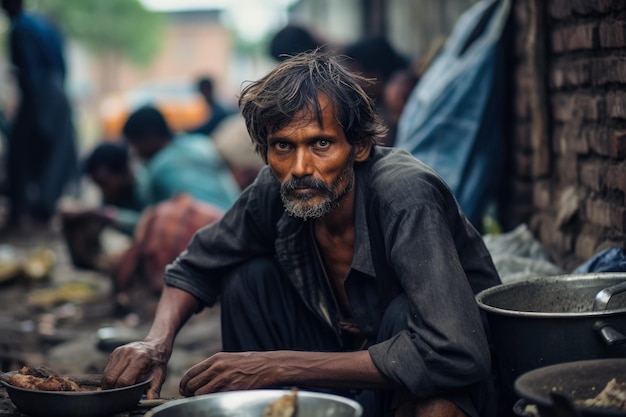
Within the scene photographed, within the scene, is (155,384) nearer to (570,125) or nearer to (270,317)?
(270,317)

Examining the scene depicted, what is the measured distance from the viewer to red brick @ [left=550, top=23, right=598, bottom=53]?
407 centimetres

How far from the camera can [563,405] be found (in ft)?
7.13

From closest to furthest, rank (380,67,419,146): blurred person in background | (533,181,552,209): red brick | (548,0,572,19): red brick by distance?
(548,0,572,19): red brick → (533,181,552,209): red brick → (380,67,419,146): blurred person in background

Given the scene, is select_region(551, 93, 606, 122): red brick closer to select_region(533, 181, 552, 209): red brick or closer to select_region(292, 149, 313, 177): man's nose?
select_region(533, 181, 552, 209): red brick

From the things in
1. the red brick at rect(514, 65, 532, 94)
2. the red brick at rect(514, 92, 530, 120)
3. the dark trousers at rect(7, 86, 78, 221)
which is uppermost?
the red brick at rect(514, 65, 532, 94)

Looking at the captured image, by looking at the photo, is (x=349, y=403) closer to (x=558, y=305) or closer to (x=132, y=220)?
(x=558, y=305)

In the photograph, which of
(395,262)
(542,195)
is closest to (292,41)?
(542,195)

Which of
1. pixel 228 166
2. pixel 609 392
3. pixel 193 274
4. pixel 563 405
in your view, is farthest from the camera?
pixel 228 166

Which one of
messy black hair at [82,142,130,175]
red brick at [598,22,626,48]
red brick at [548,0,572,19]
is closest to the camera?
red brick at [598,22,626,48]

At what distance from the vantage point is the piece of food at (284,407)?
249 cm

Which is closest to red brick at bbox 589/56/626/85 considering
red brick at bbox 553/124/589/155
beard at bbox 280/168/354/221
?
red brick at bbox 553/124/589/155

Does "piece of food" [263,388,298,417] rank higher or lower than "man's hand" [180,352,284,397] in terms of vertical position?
higher

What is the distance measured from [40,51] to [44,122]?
0.78 m

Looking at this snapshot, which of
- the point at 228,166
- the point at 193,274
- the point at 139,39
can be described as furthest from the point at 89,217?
the point at 139,39
